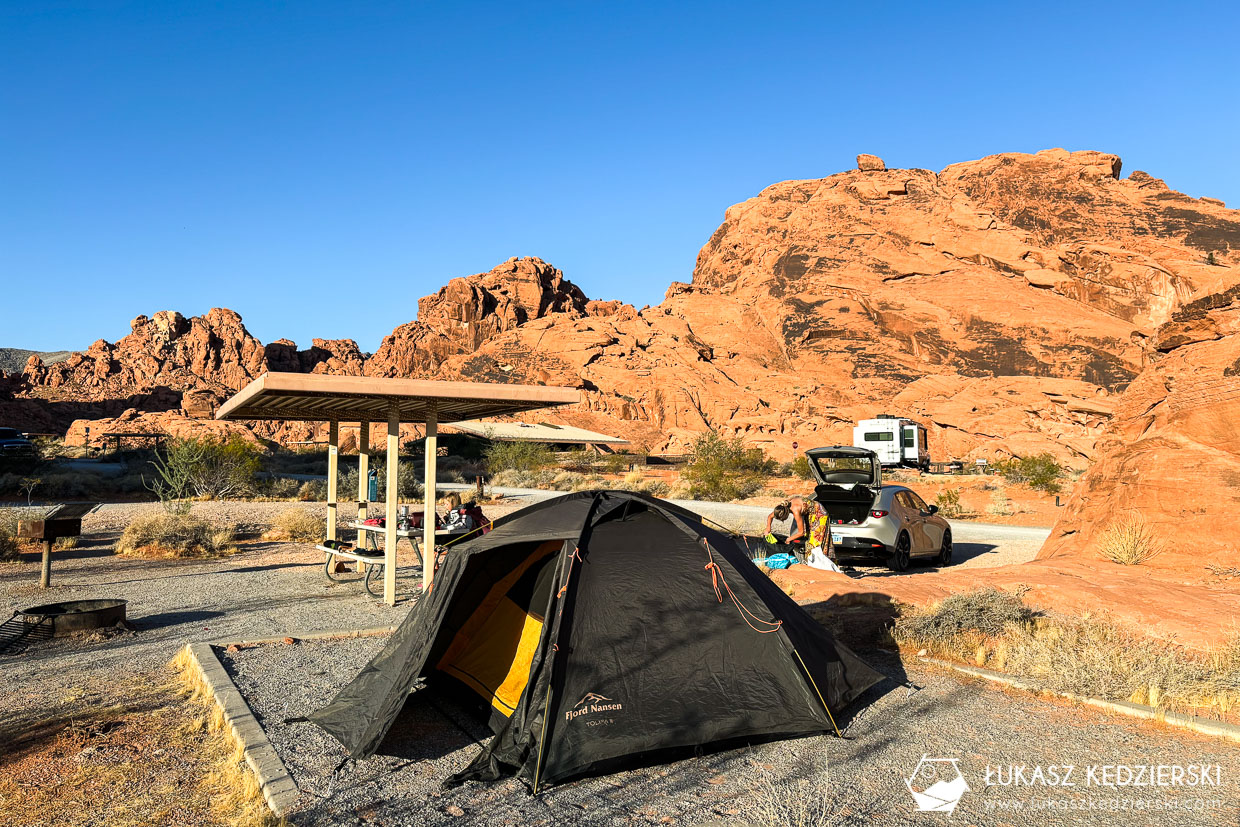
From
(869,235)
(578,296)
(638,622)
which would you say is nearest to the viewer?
(638,622)

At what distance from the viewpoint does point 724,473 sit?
1326 inches

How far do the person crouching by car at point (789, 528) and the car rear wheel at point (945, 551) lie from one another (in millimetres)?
3020

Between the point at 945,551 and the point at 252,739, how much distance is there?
12785mm

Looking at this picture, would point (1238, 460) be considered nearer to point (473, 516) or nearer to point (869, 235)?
point (473, 516)

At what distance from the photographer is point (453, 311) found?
99.2 meters

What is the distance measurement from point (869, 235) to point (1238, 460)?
68.4 metres

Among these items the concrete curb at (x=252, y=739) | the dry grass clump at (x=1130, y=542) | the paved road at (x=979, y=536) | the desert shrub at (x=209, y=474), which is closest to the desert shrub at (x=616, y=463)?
the paved road at (x=979, y=536)

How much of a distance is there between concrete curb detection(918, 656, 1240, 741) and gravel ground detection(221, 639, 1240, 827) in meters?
0.16

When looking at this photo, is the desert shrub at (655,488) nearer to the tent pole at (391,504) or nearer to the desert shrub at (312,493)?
the desert shrub at (312,493)

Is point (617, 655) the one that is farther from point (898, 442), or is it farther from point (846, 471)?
point (898, 442)

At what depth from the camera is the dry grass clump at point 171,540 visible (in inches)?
592

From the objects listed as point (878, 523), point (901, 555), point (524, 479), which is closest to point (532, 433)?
point (524, 479)

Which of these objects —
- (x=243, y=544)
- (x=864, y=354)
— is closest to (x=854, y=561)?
(x=243, y=544)

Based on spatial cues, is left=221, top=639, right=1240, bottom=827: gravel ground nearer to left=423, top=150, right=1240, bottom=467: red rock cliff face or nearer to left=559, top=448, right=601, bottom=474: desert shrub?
left=559, top=448, right=601, bottom=474: desert shrub
